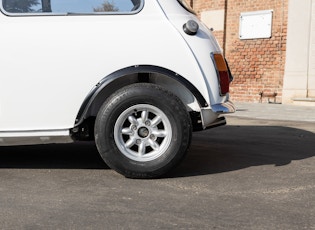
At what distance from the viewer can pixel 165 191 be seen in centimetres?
407

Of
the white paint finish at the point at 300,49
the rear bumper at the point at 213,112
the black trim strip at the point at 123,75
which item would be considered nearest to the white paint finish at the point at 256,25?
the white paint finish at the point at 300,49

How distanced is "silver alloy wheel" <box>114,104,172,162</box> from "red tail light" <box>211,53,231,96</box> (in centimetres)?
69

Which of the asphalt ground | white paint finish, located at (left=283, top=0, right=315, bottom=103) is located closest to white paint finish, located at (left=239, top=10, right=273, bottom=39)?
white paint finish, located at (left=283, top=0, right=315, bottom=103)

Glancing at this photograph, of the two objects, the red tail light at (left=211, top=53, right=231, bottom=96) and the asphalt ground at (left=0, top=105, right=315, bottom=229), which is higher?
the red tail light at (left=211, top=53, right=231, bottom=96)

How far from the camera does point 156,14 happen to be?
450 centimetres

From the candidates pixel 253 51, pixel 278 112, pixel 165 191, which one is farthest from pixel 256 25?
pixel 165 191

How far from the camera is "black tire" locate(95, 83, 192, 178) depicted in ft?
14.4

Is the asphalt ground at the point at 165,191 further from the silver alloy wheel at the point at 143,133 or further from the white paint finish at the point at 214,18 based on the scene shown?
the white paint finish at the point at 214,18

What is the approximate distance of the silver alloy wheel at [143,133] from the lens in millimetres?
4430

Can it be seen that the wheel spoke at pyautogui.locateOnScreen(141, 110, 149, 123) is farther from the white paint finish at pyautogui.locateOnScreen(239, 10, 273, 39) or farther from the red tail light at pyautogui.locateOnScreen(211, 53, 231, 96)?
the white paint finish at pyautogui.locateOnScreen(239, 10, 273, 39)

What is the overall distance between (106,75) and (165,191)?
124 cm

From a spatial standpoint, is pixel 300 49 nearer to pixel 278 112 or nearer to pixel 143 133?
pixel 278 112

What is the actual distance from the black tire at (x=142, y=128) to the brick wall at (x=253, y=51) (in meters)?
10.7

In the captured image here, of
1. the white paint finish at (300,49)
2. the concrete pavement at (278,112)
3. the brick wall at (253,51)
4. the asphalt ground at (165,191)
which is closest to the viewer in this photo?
the asphalt ground at (165,191)
